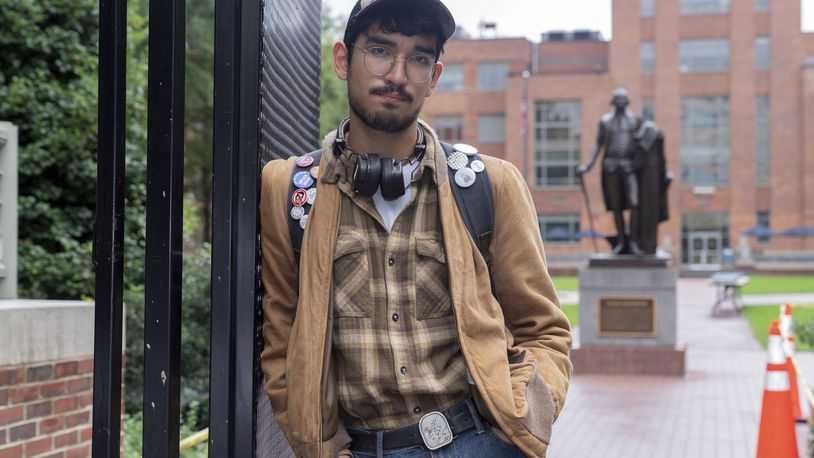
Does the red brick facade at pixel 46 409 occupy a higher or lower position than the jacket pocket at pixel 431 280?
lower

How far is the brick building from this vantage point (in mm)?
58438

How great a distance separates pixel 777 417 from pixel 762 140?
5763 centimetres

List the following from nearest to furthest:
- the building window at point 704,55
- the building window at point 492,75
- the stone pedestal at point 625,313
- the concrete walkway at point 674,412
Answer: the concrete walkway at point 674,412, the stone pedestal at point 625,313, the building window at point 704,55, the building window at point 492,75

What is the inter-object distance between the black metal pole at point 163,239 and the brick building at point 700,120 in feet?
180

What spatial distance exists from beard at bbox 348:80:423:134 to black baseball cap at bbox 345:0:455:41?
18 centimetres

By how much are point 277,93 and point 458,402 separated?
1.00 m

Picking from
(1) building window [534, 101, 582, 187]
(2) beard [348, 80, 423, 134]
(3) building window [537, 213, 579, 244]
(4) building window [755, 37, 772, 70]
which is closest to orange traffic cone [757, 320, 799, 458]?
(2) beard [348, 80, 423, 134]

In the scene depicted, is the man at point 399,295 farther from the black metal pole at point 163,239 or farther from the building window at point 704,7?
the building window at point 704,7

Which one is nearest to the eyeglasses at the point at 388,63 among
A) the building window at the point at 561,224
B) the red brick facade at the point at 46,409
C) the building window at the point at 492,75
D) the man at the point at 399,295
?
the man at the point at 399,295

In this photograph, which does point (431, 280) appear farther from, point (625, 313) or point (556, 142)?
point (556, 142)

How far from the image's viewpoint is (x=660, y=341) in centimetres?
1377

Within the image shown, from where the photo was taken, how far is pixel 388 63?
2.26 m

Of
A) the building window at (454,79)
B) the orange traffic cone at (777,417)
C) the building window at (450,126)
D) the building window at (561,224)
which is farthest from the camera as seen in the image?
the building window at (454,79)

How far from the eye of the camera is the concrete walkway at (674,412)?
8180 mm
